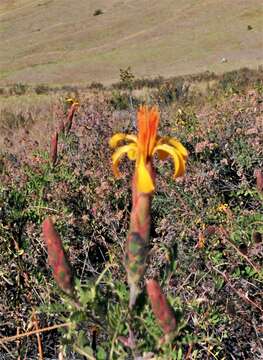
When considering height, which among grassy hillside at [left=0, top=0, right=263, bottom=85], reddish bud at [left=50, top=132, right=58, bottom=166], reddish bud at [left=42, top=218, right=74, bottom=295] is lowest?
grassy hillside at [left=0, top=0, right=263, bottom=85]

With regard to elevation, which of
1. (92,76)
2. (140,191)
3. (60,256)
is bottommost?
(92,76)

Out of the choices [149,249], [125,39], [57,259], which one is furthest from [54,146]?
[125,39]

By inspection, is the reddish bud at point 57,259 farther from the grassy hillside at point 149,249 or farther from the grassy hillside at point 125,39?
the grassy hillside at point 125,39

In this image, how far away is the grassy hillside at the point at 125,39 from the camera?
3117cm

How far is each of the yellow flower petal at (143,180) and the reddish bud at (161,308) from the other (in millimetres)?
240

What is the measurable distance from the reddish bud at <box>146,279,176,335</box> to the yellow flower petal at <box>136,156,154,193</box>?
0.24 meters

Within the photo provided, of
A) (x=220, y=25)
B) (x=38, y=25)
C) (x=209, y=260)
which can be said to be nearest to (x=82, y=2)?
(x=38, y=25)

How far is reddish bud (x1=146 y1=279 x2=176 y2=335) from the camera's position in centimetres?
141

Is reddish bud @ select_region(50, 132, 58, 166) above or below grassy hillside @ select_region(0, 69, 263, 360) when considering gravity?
above

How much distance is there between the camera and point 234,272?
2896mm

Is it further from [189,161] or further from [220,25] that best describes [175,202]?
[220,25]

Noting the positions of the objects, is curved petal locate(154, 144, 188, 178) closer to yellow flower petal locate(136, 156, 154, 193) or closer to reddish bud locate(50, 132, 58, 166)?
yellow flower petal locate(136, 156, 154, 193)

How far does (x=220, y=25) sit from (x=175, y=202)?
34.8 metres

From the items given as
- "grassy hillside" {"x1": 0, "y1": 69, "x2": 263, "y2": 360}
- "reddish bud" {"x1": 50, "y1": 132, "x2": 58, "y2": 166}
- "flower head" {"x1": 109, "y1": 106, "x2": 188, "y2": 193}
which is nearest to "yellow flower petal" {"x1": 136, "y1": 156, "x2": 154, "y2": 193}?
"flower head" {"x1": 109, "y1": 106, "x2": 188, "y2": 193}
